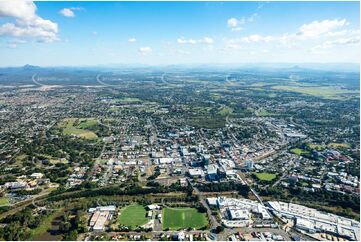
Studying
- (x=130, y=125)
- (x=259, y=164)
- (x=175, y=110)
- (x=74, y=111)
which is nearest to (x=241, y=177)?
(x=259, y=164)

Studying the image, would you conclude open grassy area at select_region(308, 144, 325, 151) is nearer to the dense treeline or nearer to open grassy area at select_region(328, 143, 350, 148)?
open grassy area at select_region(328, 143, 350, 148)

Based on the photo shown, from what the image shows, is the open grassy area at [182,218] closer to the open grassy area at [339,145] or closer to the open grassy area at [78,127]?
the open grassy area at [78,127]

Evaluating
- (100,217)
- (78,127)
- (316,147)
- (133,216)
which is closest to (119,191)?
(133,216)

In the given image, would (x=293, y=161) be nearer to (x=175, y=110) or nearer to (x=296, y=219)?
(x=296, y=219)

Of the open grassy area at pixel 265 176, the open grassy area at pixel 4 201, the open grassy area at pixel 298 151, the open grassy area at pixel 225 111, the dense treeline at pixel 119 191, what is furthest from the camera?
the open grassy area at pixel 225 111

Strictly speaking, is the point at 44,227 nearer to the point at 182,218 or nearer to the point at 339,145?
the point at 182,218

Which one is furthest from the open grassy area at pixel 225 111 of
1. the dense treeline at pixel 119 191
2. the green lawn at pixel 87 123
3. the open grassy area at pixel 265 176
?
the dense treeline at pixel 119 191
